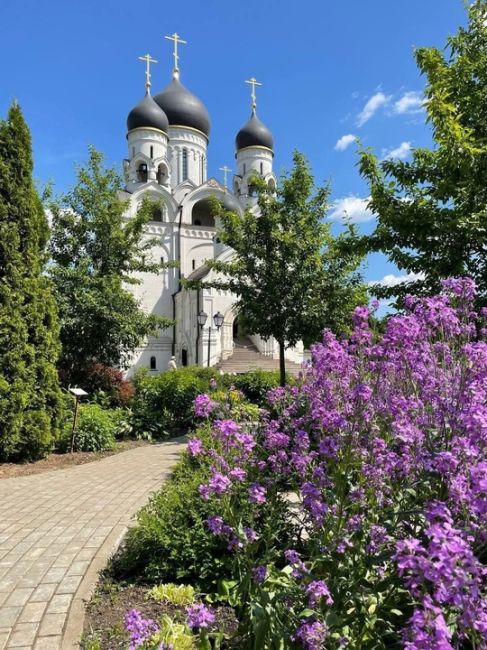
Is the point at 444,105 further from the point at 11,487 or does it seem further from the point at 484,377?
the point at 11,487

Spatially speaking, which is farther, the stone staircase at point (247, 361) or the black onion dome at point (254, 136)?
the black onion dome at point (254, 136)

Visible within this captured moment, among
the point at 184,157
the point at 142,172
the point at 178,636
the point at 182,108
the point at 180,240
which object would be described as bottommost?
the point at 178,636

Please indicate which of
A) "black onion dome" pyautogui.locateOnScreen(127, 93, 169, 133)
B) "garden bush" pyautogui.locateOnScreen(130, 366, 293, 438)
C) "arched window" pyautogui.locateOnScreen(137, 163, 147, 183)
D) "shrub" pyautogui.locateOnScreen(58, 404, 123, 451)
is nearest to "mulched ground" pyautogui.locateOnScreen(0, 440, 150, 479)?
"shrub" pyautogui.locateOnScreen(58, 404, 123, 451)

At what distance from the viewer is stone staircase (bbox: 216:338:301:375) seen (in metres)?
27.1

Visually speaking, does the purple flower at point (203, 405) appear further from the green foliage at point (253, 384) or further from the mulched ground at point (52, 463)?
the green foliage at point (253, 384)

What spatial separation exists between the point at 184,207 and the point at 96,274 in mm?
21563

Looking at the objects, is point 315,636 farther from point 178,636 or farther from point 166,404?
point 166,404

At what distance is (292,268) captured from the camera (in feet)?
36.1

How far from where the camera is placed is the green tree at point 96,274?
11398mm

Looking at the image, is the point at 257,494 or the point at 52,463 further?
the point at 52,463

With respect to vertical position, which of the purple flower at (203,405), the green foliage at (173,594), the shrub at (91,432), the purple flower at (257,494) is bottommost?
the green foliage at (173,594)

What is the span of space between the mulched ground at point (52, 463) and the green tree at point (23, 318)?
0.66 ft

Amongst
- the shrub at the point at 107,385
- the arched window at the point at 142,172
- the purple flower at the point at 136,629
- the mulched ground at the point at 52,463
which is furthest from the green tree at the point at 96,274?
the arched window at the point at 142,172

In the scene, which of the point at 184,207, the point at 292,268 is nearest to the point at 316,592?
the point at 292,268
